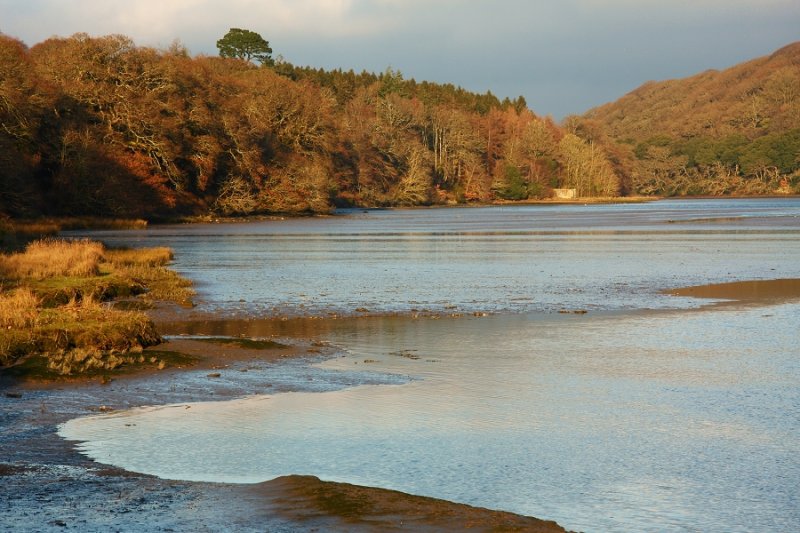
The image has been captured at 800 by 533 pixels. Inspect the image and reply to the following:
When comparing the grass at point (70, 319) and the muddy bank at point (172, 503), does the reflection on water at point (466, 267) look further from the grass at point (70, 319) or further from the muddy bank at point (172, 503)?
the muddy bank at point (172, 503)

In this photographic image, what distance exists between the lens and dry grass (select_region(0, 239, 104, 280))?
2528 centimetres

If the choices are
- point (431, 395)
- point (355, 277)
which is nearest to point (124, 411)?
point (431, 395)

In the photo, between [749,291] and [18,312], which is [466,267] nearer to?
[749,291]

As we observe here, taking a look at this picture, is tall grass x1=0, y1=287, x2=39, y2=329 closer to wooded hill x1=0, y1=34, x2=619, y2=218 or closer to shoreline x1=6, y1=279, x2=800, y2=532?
shoreline x1=6, y1=279, x2=800, y2=532

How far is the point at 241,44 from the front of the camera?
15425 centimetres

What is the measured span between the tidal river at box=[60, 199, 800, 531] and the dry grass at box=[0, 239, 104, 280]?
3.58 meters

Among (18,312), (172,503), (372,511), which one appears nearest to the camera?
(372,511)

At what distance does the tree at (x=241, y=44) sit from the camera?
153375mm

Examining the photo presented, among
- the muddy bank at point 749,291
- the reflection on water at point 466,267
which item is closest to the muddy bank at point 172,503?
the reflection on water at point 466,267

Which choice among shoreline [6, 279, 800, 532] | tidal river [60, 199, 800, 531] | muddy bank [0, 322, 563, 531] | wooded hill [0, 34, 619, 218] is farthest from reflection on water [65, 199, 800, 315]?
wooded hill [0, 34, 619, 218]

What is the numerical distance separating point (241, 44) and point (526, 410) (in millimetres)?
149079

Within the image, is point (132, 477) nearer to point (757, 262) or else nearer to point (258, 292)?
point (258, 292)

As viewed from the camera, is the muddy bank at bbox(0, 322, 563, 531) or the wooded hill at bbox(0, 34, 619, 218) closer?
the muddy bank at bbox(0, 322, 563, 531)

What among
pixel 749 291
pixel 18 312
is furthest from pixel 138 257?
pixel 749 291
